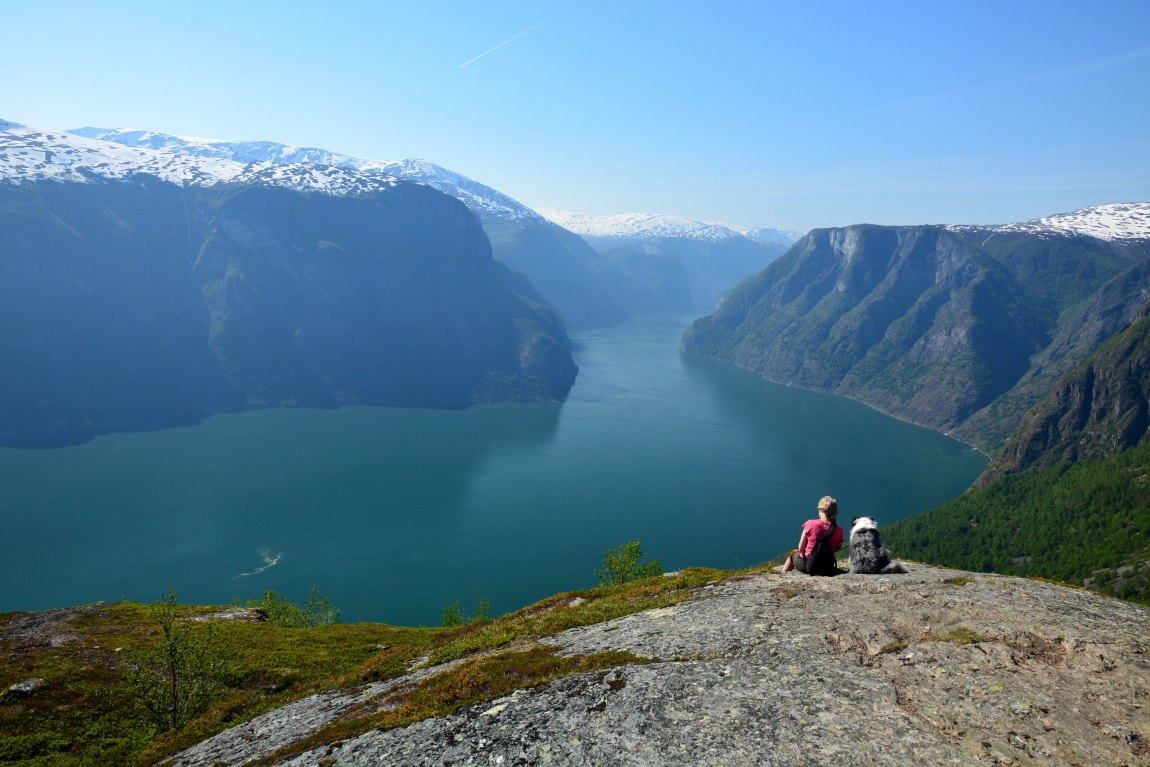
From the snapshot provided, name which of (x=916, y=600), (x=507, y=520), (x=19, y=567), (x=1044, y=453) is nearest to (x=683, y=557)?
(x=507, y=520)

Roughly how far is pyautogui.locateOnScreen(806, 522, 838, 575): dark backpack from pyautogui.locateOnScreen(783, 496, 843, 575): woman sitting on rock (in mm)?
78

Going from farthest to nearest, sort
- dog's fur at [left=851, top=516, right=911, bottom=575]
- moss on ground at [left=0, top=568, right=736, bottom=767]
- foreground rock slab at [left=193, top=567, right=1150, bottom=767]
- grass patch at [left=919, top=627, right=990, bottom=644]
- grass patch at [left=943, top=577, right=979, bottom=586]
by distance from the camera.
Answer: dog's fur at [left=851, top=516, right=911, bottom=575]
grass patch at [left=943, top=577, right=979, bottom=586]
moss on ground at [left=0, top=568, right=736, bottom=767]
grass patch at [left=919, top=627, right=990, bottom=644]
foreground rock slab at [left=193, top=567, right=1150, bottom=767]

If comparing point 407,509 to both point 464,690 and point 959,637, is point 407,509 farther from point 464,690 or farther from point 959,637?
point 959,637

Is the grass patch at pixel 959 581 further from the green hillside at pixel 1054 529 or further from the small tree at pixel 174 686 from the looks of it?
the green hillside at pixel 1054 529

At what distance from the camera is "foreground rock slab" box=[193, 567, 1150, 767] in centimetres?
992

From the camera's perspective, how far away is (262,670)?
2658cm

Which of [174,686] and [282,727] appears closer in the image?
[282,727]

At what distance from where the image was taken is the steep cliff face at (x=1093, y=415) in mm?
172375

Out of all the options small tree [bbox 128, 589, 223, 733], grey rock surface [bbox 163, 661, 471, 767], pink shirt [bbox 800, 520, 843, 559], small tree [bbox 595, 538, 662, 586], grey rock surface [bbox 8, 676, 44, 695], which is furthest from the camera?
small tree [bbox 595, 538, 662, 586]

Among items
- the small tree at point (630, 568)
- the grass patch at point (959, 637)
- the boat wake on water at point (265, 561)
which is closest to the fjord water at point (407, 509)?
the boat wake on water at point (265, 561)

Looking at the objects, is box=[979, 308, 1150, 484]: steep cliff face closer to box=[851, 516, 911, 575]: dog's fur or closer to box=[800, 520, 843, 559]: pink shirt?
box=[851, 516, 911, 575]: dog's fur

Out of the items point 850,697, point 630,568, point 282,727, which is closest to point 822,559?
point 850,697

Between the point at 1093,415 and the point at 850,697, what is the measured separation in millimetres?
227639

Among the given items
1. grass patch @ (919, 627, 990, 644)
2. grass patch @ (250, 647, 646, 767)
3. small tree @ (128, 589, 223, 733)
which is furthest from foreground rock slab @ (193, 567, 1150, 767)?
small tree @ (128, 589, 223, 733)
